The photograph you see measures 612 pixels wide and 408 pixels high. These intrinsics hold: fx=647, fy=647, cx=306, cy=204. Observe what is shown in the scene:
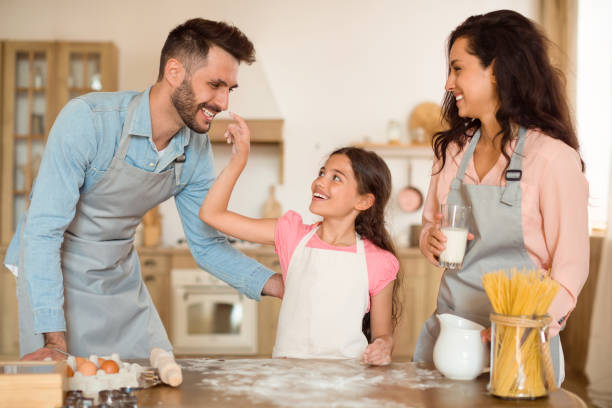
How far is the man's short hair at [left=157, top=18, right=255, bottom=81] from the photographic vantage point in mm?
2078

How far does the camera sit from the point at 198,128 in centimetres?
207

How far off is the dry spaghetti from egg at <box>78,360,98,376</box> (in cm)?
84

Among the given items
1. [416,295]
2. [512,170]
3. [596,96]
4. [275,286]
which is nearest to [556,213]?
[512,170]

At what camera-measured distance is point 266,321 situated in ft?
15.8

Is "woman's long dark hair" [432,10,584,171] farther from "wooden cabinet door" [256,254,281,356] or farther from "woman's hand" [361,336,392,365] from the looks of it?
"wooden cabinet door" [256,254,281,356]

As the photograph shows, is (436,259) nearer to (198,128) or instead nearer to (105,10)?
(198,128)

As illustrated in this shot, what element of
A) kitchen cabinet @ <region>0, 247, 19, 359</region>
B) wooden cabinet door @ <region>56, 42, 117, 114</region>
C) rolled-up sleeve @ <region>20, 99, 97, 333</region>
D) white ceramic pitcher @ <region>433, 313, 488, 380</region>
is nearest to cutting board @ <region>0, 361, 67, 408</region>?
rolled-up sleeve @ <region>20, 99, 97, 333</region>

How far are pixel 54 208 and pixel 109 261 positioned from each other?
1.19 ft

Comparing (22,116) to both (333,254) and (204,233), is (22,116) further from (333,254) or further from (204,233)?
(333,254)

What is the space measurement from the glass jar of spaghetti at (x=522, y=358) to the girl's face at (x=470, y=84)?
65 centimetres

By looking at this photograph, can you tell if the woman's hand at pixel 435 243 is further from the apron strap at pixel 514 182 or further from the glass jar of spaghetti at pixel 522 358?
the glass jar of spaghetti at pixel 522 358

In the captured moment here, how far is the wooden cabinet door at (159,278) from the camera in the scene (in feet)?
15.8

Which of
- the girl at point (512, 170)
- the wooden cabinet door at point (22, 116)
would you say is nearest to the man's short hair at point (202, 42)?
the girl at point (512, 170)

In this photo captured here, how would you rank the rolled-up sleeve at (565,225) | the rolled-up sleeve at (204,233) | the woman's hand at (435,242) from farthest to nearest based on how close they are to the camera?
1. the rolled-up sleeve at (204,233)
2. the woman's hand at (435,242)
3. the rolled-up sleeve at (565,225)
